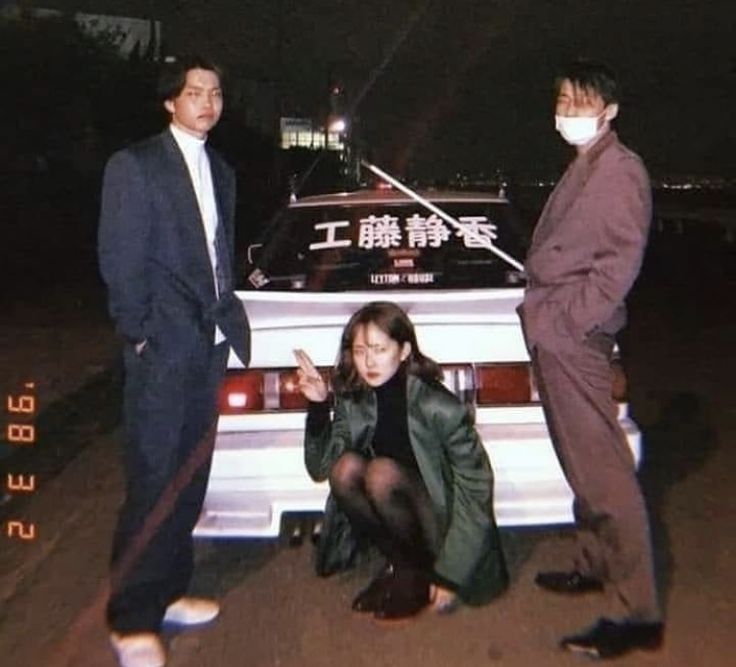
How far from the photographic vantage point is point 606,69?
4.86m

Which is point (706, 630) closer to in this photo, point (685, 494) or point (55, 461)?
point (685, 494)

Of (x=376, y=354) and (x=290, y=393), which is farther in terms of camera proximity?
(x=290, y=393)

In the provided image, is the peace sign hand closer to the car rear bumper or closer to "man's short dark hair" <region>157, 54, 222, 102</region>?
the car rear bumper

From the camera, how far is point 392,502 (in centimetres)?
514

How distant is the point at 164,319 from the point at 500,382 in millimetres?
1496

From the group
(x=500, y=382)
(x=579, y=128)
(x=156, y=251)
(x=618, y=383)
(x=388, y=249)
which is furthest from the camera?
(x=388, y=249)

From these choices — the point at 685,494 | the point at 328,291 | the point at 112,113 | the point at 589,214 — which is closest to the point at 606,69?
the point at 589,214

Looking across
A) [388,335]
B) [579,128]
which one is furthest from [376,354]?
[579,128]

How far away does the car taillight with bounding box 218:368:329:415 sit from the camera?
219 inches

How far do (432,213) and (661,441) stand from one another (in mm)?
3169

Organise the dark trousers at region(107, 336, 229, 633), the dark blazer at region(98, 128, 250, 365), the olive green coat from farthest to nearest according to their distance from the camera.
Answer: the olive green coat → the dark trousers at region(107, 336, 229, 633) → the dark blazer at region(98, 128, 250, 365)

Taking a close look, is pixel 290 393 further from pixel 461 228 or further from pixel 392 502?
pixel 461 228

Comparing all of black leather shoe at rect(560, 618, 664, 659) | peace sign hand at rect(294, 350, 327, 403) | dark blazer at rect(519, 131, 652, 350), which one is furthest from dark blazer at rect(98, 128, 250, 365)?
black leather shoe at rect(560, 618, 664, 659)

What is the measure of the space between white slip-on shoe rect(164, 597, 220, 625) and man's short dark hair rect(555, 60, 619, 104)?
2262 mm
